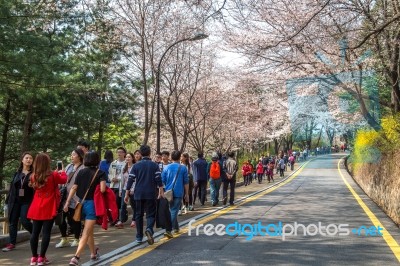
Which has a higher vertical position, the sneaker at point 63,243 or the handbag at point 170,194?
the handbag at point 170,194

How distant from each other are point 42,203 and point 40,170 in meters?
0.48

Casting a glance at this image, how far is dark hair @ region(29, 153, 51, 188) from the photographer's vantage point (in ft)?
19.8

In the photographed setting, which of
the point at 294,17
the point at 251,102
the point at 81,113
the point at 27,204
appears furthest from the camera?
the point at 251,102

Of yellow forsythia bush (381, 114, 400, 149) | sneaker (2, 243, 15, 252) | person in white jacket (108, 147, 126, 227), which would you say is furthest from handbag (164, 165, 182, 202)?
yellow forsythia bush (381, 114, 400, 149)

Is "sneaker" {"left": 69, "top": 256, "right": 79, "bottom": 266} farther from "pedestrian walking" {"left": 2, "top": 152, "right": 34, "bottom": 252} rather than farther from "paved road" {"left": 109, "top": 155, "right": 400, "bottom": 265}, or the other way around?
"pedestrian walking" {"left": 2, "top": 152, "right": 34, "bottom": 252}

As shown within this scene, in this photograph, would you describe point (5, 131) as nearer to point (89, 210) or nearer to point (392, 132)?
point (392, 132)

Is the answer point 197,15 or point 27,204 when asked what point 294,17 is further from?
point 27,204

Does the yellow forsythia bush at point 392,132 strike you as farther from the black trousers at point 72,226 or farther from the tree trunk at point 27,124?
the tree trunk at point 27,124

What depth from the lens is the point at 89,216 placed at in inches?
238

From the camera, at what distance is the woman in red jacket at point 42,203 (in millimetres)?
6059

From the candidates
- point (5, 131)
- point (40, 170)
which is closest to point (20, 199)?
point (40, 170)

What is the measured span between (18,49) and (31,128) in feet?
40.8

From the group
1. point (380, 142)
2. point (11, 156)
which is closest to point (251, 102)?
point (11, 156)

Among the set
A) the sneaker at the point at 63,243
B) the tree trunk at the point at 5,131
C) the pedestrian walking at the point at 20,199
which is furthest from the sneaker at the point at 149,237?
→ the tree trunk at the point at 5,131
